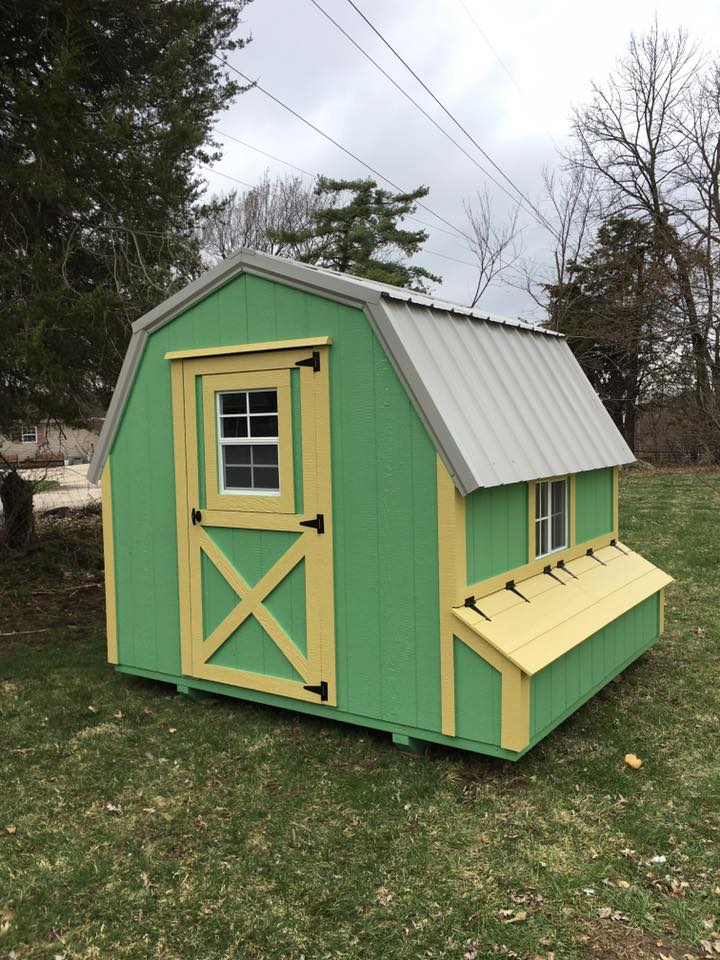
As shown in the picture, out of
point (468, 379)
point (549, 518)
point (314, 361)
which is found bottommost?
point (549, 518)

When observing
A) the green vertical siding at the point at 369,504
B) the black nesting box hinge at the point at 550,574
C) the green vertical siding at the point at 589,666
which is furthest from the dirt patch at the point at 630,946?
the black nesting box hinge at the point at 550,574

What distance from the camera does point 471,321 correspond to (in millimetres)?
5254

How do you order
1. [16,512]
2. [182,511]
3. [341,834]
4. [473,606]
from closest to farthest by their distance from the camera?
[341,834] < [473,606] < [182,511] < [16,512]

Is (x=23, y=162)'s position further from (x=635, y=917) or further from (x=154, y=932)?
(x=635, y=917)

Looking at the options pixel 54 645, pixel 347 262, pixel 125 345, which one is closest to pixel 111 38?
pixel 125 345

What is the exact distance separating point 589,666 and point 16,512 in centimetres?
819

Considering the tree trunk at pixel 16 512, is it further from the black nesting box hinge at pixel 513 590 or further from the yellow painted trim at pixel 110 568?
the black nesting box hinge at pixel 513 590

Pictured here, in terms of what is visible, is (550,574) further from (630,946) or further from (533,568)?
(630,946)

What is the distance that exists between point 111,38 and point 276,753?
7.87 metres

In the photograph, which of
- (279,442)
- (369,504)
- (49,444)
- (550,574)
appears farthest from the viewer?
(49,444)

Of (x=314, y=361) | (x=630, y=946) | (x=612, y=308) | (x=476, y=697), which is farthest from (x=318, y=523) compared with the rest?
(x=612, y=308)

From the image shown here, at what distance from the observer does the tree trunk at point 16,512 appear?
33.4 ft

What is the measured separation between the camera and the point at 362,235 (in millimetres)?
21984

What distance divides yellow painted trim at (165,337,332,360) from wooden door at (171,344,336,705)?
4cm
